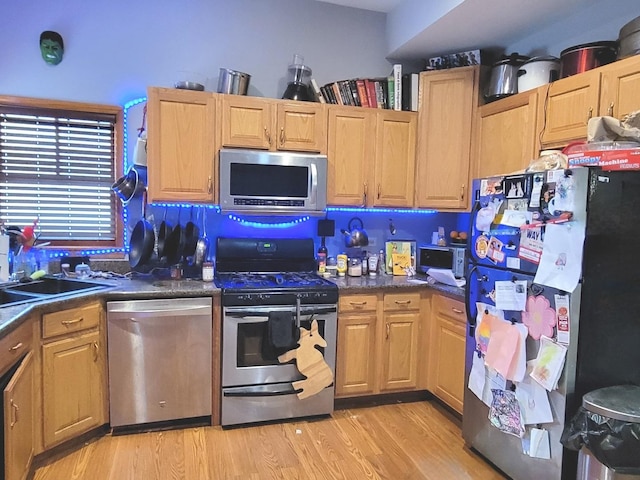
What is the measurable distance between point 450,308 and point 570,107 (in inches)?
56.2

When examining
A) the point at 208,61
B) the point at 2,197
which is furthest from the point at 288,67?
the point at 2,197

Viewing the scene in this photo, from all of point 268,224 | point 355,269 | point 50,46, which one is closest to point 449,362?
point 355,269

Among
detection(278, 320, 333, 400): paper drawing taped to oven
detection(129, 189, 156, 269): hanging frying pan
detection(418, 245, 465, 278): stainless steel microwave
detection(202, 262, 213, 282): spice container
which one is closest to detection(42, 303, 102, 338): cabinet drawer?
detection(129, 189, 156, 269): hanging frying pan

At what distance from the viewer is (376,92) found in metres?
3.36

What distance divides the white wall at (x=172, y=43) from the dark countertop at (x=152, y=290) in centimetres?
135

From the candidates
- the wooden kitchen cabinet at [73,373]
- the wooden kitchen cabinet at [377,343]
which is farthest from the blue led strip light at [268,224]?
the wooden kitchen cabinet at [73,373]

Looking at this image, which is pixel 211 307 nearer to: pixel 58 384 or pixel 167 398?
pixel 167 398

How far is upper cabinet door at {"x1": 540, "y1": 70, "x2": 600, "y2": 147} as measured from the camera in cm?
244

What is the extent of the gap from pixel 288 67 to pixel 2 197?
7.26 feet

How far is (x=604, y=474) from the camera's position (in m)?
1.83

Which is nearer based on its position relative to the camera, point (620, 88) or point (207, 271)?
point (620, 88)

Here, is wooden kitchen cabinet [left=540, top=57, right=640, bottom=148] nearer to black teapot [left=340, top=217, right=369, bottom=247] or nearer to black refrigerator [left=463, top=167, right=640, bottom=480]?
black refrigerator [left=463, top=167, right=640, bottom=480]

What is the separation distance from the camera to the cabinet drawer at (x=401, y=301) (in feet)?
10.3

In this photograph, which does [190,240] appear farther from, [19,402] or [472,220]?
[472,220]
